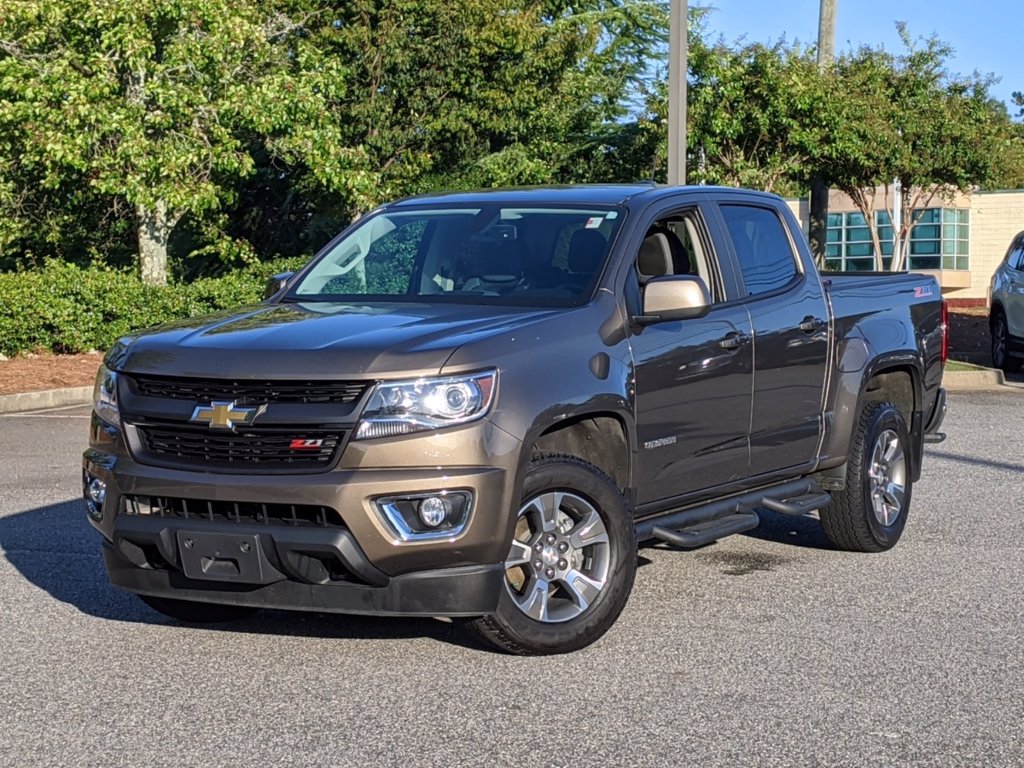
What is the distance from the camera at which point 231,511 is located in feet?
18.8

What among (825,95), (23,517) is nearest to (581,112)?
(825,95)

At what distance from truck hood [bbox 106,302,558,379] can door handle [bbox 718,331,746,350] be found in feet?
3.56

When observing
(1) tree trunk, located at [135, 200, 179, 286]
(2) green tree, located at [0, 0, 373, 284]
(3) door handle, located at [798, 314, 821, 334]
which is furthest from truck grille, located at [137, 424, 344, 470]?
(1) tree trunk, located at [135, 200, 179, 286]

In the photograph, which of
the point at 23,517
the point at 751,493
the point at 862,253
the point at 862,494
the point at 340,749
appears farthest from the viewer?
the point at 862,253

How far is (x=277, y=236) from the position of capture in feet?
95.6

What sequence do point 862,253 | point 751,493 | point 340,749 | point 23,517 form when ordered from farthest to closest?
1. point 862,253
2. point 23,517
3. point 751,493
4. point 340,749

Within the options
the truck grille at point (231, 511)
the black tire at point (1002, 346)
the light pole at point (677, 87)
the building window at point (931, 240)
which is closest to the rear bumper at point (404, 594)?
the truck grille at point (231, 511)

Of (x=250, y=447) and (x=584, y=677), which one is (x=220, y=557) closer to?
(x=250, y=447)

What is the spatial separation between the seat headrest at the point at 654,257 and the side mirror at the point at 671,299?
20.5 inches

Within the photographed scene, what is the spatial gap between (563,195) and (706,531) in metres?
1.74

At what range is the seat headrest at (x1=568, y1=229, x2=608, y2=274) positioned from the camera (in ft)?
22.2

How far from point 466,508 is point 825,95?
805 inches

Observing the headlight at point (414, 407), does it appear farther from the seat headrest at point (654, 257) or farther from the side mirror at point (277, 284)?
the side mirror at point (277, 284)

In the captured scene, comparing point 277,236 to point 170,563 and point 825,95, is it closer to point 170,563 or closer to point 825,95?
point 825,95
